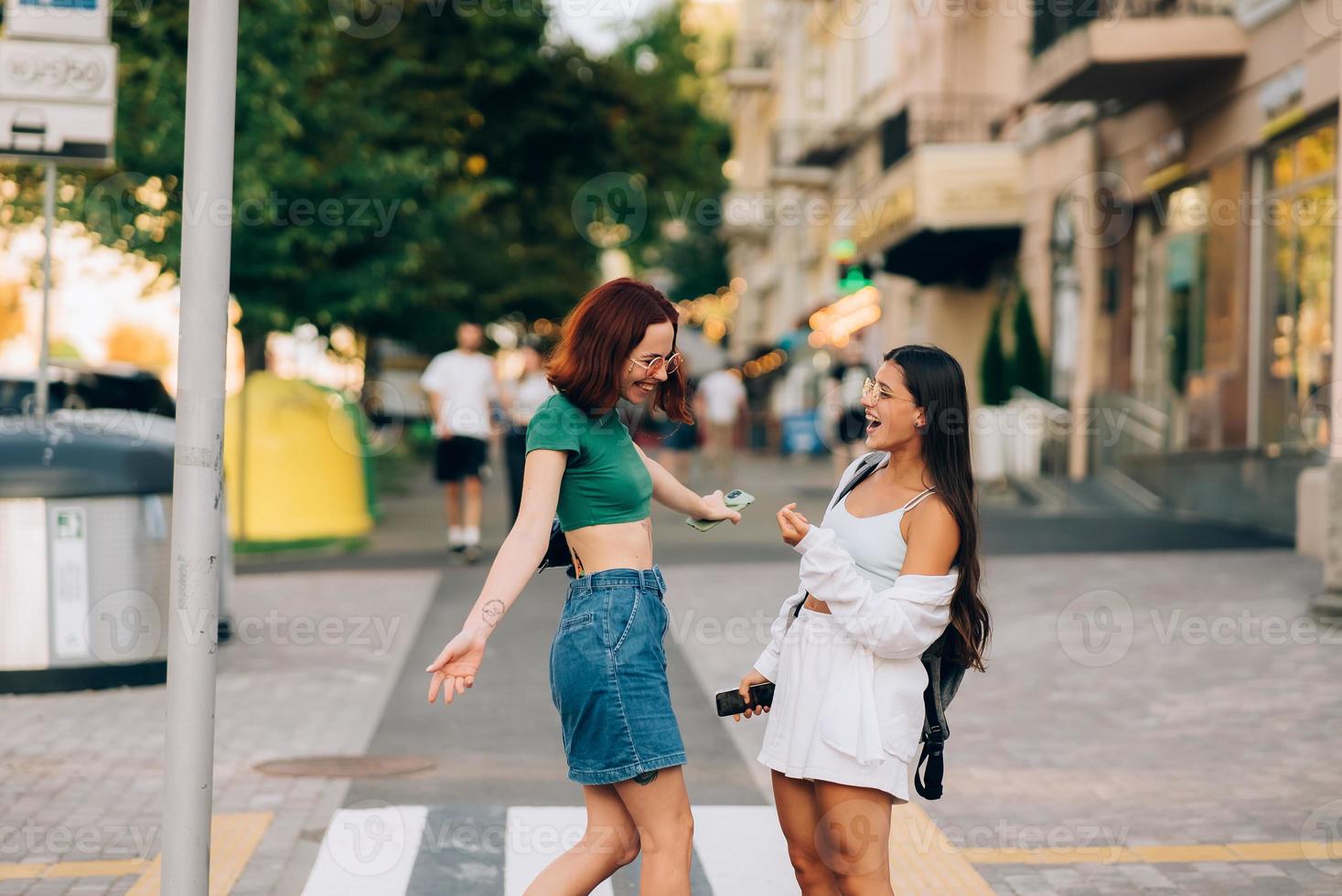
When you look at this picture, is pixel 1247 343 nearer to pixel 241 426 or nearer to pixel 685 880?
pixel 241 426

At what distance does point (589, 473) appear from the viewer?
12.1ft

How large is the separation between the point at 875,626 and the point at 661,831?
2.07ft

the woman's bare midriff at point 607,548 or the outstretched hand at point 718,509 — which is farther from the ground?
the outstretched hand at point 718,509

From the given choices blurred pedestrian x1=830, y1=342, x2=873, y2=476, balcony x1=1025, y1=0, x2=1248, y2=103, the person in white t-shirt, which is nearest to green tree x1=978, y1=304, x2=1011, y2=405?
balcony x1=1025, y1=0, x2=1248, y2=103

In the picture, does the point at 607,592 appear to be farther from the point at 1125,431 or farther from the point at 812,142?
the point at 812,142

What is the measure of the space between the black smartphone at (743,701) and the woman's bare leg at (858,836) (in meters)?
0.27

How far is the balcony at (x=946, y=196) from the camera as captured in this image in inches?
960

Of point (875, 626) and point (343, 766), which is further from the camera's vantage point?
point (343, 766)

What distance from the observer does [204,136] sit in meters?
4.07

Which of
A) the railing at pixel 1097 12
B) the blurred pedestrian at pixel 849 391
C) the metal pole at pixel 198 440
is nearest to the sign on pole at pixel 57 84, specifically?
the metal pole at pixel 198 440

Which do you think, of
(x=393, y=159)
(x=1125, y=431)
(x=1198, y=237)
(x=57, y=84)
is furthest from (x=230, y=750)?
(x=1125, y=431)

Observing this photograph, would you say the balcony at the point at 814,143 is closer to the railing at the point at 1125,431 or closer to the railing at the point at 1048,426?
the railing at the point at 1048,426

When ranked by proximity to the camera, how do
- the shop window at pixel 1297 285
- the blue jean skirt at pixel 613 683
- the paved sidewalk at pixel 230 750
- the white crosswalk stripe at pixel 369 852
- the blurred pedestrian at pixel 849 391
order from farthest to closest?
the blurred pedestrian at pixel 849 391 → the shop window at pixel 1297 285 → the paved sidewalk at pixel 230 750 → the white crosswalk stripe at pixel 369 852 → the blue jean skirt at pixel 613 683

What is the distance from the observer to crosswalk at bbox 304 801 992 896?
521 centimetres
